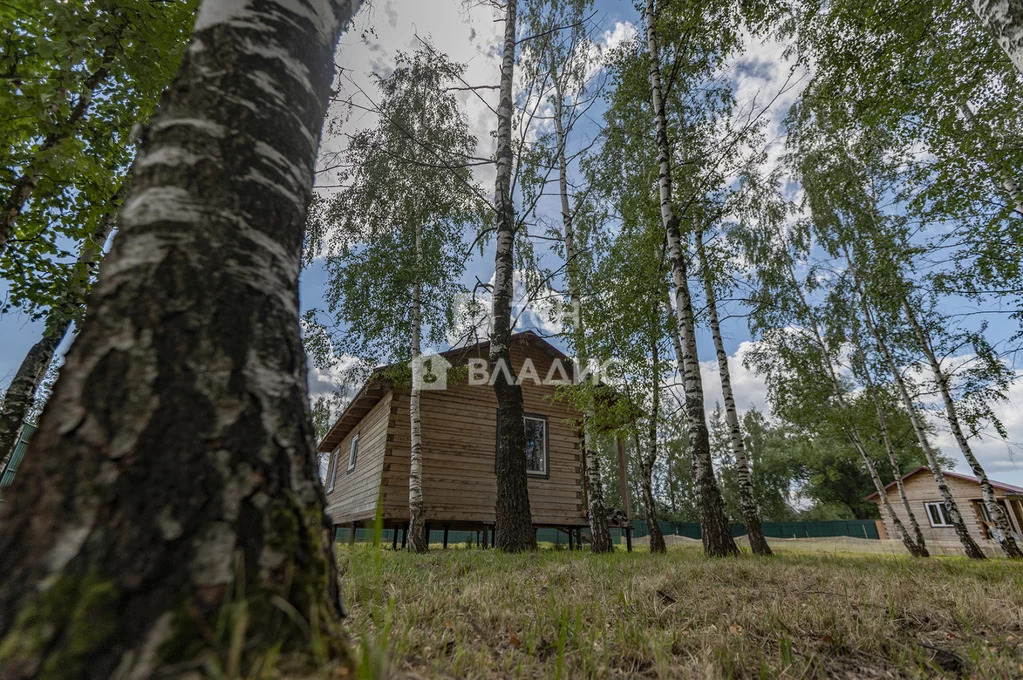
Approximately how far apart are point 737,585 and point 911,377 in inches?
531

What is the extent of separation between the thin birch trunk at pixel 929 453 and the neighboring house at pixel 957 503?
1462 cm

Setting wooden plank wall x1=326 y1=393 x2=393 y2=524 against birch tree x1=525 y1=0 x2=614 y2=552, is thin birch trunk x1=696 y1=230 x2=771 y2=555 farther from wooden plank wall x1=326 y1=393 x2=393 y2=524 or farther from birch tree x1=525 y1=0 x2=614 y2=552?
wooden plank wall x1=326 y1=393 x2=393 y2=524

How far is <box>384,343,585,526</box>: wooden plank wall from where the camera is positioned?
1093 cm

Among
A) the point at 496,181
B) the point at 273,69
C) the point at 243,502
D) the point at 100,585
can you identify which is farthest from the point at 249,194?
the point at 496,181

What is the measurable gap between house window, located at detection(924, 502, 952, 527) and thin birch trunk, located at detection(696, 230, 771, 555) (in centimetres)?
2449

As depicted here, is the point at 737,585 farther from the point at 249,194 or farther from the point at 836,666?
the point at 249,194

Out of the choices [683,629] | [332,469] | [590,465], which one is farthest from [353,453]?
[683,629]

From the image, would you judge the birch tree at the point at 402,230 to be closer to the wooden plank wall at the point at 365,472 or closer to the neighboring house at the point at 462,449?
the neighboring house at the point at 462,449

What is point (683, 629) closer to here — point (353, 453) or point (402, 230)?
point (402, 230)

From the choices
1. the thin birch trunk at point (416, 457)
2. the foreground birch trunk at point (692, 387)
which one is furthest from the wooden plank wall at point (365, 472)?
the foreground birch trunk at point (692, 387)

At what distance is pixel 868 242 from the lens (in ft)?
41.5

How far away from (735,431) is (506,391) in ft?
16.4

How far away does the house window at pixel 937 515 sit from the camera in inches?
966

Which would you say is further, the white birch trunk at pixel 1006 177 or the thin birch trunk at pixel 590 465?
the thin birch trunk at pixel 590 465
